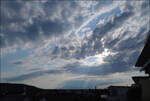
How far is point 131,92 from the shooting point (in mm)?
14312

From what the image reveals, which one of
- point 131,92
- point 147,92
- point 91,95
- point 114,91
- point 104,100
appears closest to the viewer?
point 147,92

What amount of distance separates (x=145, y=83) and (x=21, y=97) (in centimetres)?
2013

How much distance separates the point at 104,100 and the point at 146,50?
14.4m

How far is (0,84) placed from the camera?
25656 mm

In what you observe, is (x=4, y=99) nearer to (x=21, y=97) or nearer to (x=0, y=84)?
(x=21, y=97)

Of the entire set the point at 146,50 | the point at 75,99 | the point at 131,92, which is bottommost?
the point at 75,99

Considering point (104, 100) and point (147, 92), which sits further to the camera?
point (104, 100)

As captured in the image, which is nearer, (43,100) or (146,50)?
(146,50)

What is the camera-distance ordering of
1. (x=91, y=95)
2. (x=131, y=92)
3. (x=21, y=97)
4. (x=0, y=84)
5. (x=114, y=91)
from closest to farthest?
1. (x=131, y=92)
2. (x=21, y=97)
3. (x=91, y=95)
4. (x=0, y=84)
5. (x=114, y=91)

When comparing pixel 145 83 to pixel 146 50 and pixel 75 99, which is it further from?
pixel 75 99

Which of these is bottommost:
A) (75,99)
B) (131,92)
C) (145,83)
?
(75,99)

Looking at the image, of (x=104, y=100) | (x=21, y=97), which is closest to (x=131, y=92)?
(x=104, y=100)

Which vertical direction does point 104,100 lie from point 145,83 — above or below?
below

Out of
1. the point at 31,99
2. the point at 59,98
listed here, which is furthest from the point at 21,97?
the point at 59,98
